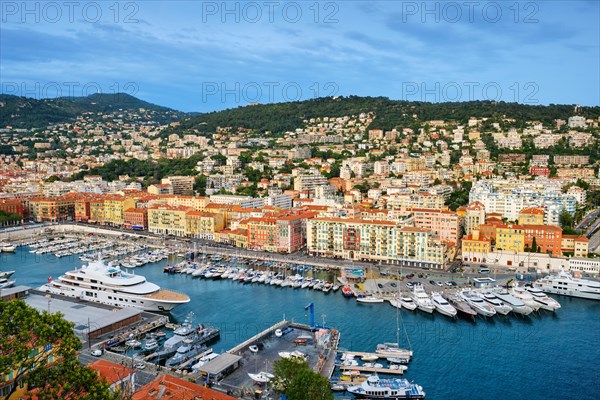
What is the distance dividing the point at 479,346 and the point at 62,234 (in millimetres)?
26002

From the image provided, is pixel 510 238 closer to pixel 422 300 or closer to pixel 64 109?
pixel 422 300

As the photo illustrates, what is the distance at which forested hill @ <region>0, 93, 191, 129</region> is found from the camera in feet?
280

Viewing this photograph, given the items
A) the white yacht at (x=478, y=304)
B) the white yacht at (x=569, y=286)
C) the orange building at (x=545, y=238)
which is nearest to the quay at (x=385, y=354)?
the white yacht at (x=478, y=304)

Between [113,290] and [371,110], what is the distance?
62.8 m

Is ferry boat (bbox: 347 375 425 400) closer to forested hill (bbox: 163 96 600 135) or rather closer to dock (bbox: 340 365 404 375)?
dock (bbox: 340 365 404 375)

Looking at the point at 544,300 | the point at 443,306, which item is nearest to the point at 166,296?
the point at 443,306

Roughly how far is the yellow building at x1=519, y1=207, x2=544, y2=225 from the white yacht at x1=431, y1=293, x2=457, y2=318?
448 inches

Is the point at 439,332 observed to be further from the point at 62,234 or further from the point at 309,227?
the point at 62,234

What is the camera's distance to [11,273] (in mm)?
22422

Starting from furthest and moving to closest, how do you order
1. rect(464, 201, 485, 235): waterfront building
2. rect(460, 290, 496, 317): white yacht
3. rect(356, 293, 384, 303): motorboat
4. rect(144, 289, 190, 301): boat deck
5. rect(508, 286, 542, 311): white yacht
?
1. rect(464, 201, 485, 235): waterfront building
2. rect(356, 293, 384, 303): motorboat
3. rect(508, 286, 542, 311): white yacht
4. rect(460, 290, 496, 317): white yacht
5. rect(144, 289, 190, 301): boat deck

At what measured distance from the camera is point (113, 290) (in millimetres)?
17547

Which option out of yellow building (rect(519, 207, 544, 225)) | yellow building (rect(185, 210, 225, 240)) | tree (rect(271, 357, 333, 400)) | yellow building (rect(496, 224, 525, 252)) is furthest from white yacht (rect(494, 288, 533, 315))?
yellow building (rect(185, 210, 225, 240))

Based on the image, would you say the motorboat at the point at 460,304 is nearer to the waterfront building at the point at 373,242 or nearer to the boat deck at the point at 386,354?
the waterfront building at the point at 373,242

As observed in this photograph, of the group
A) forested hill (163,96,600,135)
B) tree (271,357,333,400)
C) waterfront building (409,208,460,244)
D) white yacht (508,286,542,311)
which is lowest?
white yacht (508,286,542,311)
